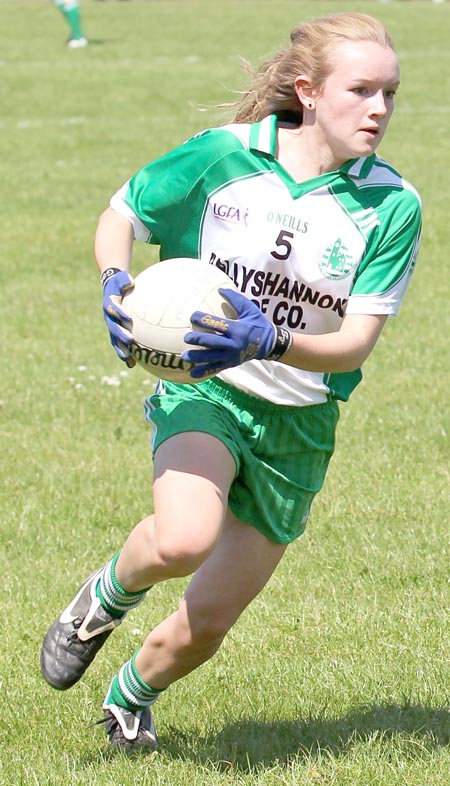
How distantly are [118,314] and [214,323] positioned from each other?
32cm

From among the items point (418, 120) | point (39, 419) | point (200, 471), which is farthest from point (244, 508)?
point (418, 120)

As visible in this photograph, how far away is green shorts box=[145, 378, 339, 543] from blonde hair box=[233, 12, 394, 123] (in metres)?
0.96

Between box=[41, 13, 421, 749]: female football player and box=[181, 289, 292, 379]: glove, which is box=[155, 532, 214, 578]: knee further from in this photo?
box=[181, 289, 292, 379]: glove

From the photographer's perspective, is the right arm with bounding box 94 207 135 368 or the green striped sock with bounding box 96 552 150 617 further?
the green striped sock with bounding box 96 552 150 617

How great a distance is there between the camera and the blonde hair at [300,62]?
4051mm

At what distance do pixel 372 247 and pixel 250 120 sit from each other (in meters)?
0.69

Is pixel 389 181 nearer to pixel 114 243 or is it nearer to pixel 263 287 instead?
pixel 263 287

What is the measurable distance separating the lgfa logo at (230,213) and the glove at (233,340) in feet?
1.65

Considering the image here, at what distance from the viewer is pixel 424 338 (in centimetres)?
937

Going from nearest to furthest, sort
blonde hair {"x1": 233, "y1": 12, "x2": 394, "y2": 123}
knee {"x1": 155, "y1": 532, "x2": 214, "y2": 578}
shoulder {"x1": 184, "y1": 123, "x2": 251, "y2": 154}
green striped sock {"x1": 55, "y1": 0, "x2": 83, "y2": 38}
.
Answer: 1. knee {"x1": 155, "y1": 532, "x2": 214, "y2": 578}
2. blonde hair {"x1": 233, "y1": 12, "x2": 394, "y2": 123}
3. shoulder {"x1": 184, "y1": 123, "x2": 251, "y2": 154}
4. green striped sock {"x1": 55, "y1": 0, "x2": 83, "y2": 38}

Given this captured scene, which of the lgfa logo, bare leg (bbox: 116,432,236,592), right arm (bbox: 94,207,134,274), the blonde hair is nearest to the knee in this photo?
bare leg (bbox: 116,432,236,592)

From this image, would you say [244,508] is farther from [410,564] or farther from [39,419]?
[39,419]

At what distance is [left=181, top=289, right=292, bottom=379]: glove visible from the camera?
11.7 ft

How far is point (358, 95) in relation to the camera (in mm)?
3975
